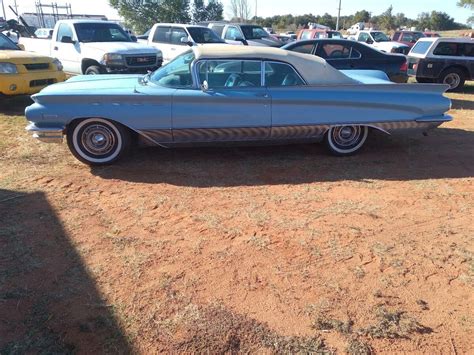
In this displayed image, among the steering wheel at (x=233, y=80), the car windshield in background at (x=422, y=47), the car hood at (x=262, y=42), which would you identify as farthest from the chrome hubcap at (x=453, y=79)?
the steering wheel at (x=233, y=80)

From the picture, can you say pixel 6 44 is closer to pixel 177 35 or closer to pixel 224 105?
pixel 177 35

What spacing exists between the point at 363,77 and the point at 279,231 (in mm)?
3468

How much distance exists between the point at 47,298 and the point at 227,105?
9.90ft

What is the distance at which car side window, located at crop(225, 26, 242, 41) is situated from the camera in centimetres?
1555

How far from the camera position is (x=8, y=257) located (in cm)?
339

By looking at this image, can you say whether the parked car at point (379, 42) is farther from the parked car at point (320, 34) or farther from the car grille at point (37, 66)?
the car grille at point (37, 66)

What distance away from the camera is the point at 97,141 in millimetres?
5223

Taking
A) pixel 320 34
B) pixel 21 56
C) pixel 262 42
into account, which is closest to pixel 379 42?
pixel 320 34

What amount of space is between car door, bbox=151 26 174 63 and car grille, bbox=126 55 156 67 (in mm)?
1715

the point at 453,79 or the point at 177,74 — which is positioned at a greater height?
the point at 177,74

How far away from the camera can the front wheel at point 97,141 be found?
514cm

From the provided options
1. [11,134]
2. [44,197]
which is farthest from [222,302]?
[11,134]

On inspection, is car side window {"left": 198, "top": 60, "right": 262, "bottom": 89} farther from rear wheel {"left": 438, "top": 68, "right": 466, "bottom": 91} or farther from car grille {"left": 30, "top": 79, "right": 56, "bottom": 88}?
rear wheel {"left": 438, "top": 68, "right": 466, "bottom": 91}

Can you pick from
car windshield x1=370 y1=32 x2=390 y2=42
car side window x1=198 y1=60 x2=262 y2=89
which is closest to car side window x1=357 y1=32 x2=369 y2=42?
car windshield x1=370 y1=32 x2=390 y2=42
